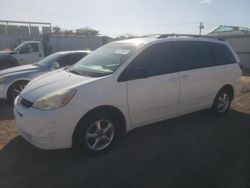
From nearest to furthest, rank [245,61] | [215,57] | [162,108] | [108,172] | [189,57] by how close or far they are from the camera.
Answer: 1. [108,172]
2. [162,108]
3. [189,57]
4. [215,57]
5. [245,61]

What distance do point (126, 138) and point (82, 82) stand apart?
145 cm

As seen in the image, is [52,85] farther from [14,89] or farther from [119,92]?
[14,89]

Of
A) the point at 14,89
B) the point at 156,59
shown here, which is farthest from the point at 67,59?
the point at 156,59

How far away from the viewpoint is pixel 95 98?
10.9 feet

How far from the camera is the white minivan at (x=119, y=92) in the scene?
3.20 m

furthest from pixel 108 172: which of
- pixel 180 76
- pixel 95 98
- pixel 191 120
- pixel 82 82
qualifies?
pixel 191 120

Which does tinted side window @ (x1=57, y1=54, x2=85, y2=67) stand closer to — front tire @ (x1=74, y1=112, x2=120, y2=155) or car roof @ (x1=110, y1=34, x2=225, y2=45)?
car roof @ (x1=110, y1=34, x2=225, y2=45)

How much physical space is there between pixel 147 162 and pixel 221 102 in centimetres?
285

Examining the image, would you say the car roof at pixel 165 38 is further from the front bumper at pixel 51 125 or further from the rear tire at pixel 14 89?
the rear tire at pixel 14 89

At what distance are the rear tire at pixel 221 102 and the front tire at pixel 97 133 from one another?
2.68 meters

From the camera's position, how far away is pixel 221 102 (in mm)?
5387

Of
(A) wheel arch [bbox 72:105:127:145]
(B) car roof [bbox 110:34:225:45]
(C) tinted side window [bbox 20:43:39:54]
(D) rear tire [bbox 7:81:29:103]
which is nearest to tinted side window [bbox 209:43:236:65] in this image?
(B) car roof [bbox 110:34:225:45]

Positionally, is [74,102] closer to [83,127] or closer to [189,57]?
[83,127]

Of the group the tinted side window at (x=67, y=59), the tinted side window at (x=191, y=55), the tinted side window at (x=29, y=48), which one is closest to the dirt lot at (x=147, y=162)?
the tinted side window at (x=191, y=55)
